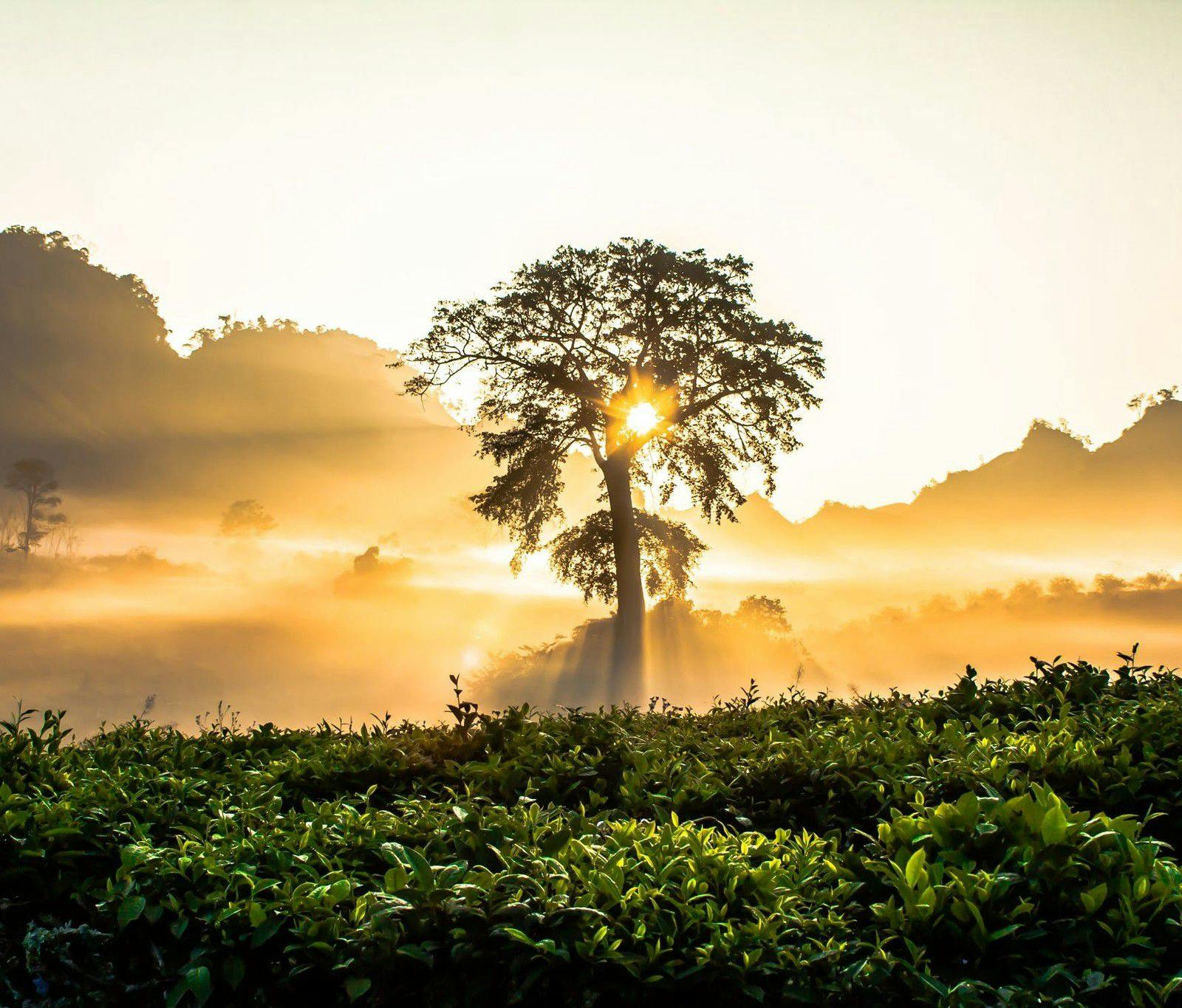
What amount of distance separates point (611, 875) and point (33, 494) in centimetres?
6161

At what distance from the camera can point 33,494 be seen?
181 ft

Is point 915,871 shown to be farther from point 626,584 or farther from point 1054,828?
point 626,584

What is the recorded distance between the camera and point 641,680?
23.1m

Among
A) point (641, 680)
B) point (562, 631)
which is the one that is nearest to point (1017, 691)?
→ point (641, 680)

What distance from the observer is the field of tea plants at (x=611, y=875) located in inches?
104

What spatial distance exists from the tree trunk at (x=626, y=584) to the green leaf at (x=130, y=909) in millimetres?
19999

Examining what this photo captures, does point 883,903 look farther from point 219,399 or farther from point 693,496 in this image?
point 219,399

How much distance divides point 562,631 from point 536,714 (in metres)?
22.0

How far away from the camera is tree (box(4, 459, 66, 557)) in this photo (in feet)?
180

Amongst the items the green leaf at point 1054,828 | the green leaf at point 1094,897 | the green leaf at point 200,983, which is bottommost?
the green leaf at point 200,983

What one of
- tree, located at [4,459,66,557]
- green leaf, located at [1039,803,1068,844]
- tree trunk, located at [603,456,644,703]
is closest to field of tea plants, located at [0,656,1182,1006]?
green leaf, located at [1039,803,1068,844]

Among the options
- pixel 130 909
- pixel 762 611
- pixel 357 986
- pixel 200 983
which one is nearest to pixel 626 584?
pixel 762 611

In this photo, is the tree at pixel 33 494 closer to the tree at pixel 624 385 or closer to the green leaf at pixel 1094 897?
the tree at pixel 624 385

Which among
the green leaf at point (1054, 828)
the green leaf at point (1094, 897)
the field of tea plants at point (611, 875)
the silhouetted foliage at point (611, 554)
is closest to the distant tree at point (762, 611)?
the silhouetted foliage at point (611, 554)
